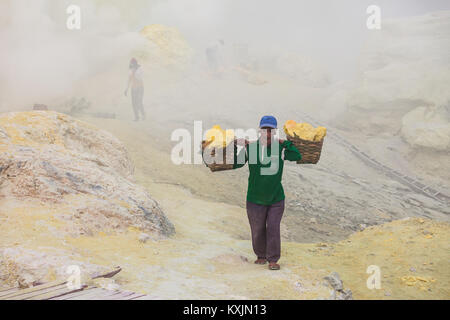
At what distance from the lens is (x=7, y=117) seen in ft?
17.0

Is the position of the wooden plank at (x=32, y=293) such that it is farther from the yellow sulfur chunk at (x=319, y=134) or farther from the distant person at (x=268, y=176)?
the yellow sulfur chunk at (x=319, y=134)

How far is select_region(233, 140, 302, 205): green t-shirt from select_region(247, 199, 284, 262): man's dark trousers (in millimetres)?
73

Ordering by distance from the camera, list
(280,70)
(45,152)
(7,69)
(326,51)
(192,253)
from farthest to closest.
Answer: (326,51) → (280,70) → (7,69) → (45,152) → (192,253)

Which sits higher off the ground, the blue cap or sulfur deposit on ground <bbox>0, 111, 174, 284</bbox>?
the blue cap

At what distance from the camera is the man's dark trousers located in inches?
146

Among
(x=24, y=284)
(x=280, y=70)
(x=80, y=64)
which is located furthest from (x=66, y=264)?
(x=280, y=70)

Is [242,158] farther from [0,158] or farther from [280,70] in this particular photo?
[280,70]

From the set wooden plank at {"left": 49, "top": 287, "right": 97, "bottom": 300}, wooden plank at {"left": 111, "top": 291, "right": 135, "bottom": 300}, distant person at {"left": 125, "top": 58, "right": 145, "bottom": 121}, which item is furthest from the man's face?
distant person at {"left": 125, "top": 58, "right": 145, "bottom": 121}

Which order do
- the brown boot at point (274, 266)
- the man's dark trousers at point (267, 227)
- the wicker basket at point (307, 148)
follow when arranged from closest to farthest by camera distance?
the brown boot at point (274, 266) < the man's dark trousers at point (267, 227) < the wicker basket at point (307, 148)

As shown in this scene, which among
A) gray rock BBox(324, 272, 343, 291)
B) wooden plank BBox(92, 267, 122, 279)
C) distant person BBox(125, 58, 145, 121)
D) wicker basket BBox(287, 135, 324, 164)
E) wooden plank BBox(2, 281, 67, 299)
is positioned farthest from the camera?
distant person BBox(125, 58, 145, 121)

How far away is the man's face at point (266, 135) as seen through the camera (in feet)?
11.9

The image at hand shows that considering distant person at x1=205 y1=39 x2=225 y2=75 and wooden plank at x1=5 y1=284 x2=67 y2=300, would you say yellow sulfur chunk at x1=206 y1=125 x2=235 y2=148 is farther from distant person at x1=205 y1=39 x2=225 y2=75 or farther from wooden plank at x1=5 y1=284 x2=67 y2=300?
distant person at x1=205 y1=39 x2=225 y2=75

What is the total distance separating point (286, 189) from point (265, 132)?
19.0 ft

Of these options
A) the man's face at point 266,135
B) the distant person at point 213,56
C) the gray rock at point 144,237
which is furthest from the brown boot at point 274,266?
the distant person at point 213,56
